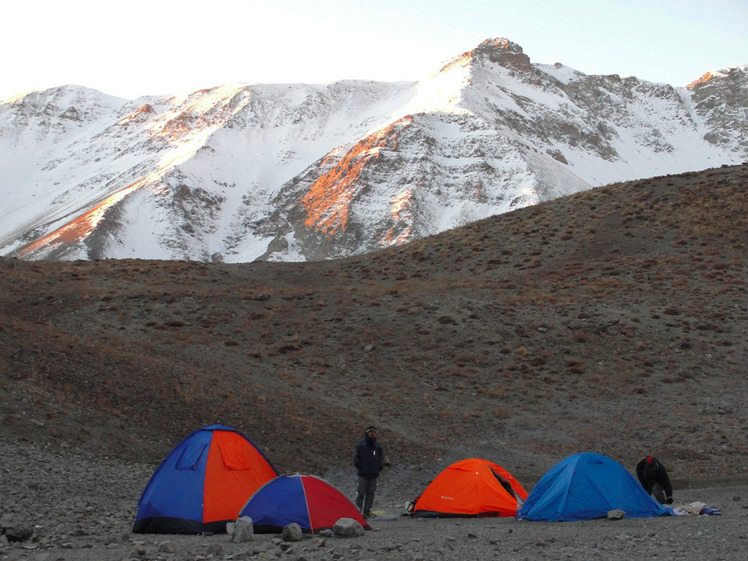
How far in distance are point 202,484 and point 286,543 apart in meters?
3.15

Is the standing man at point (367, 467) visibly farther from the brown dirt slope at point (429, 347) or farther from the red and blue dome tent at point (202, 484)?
the brown dirt slope at point (429, 347)

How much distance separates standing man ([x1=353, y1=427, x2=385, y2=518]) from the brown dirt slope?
418 centimetres

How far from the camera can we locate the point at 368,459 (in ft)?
53.5

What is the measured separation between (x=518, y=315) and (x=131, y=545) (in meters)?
26.4

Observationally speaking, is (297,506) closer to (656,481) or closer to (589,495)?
(589,495)

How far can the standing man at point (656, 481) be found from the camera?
16469 millimetres

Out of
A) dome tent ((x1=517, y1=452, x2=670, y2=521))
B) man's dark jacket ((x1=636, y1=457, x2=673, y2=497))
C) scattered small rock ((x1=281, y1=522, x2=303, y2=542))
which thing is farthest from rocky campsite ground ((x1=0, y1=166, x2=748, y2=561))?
man's dark jacket ((x1=636, y1=457, x2=673, y2=497))

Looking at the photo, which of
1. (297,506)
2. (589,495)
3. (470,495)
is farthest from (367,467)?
(589,495)

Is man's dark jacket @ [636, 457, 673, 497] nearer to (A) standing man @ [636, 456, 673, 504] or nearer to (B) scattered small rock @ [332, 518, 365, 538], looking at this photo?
(A) standing man @ [636, 456, 673, 504]

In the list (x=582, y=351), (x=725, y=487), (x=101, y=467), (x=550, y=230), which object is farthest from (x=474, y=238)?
(x=101, y=467)

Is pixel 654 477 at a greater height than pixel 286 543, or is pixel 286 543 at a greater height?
pixel 654 477

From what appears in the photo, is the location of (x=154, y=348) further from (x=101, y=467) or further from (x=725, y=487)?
(x=725, y=487)

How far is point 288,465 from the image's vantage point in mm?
20125

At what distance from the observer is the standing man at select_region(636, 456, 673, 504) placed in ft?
54.0
